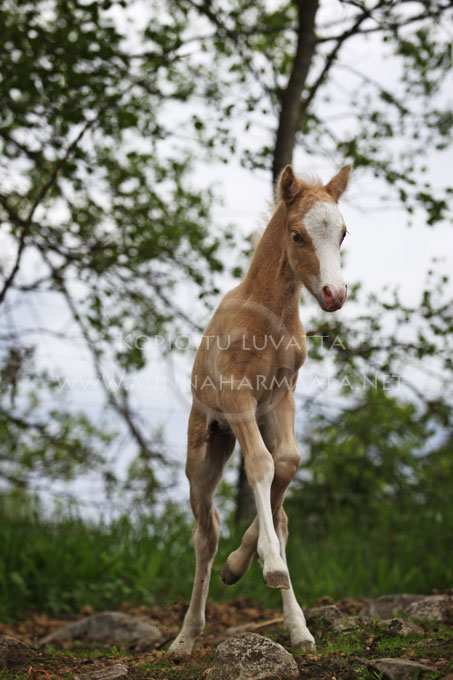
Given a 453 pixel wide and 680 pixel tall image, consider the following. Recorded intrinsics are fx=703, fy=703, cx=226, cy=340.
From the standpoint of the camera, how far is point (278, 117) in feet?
24.9

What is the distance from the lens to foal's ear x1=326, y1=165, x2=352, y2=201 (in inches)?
155

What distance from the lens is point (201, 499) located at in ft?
14.3

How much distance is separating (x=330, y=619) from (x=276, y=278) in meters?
2.41

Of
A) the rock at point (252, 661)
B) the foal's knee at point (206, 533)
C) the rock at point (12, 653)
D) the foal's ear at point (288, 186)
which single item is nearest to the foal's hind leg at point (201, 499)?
the foal's knee at point (206, 533)

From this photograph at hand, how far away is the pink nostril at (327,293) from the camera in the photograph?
3.39 metres

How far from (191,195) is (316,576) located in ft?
15.8

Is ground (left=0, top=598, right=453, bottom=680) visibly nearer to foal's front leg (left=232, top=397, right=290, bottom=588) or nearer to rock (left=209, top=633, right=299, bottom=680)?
rock (left=209, top=633, right=299, bottom=680)

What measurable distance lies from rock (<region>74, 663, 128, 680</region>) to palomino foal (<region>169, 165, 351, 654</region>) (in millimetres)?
696

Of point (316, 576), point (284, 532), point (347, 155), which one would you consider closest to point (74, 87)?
point (347, 155)

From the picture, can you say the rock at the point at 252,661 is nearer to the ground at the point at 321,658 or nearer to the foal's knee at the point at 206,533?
the ground at the point at 321,658

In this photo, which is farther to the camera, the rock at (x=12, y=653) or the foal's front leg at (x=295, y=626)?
the rock at (x=12, y=653)

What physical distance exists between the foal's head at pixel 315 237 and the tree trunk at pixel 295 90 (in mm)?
3691

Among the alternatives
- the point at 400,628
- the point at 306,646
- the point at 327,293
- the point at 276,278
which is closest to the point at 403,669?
the point at 306,646

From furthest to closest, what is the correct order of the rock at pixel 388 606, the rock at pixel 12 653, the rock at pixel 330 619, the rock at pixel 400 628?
the rock at pixel 388 606
the rock at pixel 330 619
the rock at pixel 400 628
the rock at pixel 12 653
